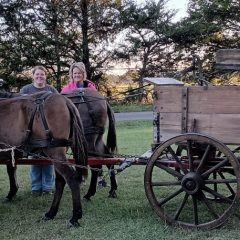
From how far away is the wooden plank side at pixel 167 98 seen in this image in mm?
4617

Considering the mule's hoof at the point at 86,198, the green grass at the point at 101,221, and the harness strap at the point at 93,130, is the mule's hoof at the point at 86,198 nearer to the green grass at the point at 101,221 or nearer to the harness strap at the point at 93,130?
the green grass at the point at 101,221

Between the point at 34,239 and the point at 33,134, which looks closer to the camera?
the point at 34,239

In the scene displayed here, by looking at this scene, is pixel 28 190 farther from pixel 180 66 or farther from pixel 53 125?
pixel 180 66

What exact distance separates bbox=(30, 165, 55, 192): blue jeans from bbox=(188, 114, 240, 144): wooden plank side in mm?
3008

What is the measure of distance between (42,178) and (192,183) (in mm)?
3024

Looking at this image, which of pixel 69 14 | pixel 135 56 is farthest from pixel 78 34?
pixel 135 56

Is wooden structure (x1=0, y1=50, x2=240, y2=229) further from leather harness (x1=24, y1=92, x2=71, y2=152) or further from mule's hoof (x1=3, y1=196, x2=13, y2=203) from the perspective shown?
mule's hoof (x1=3, y1=196, x2=13, y2=203)

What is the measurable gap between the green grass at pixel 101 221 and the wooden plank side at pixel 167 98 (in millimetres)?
1242

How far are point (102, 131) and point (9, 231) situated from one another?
2.01 meters

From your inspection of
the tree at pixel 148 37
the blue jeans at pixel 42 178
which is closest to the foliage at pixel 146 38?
the tree at pixel 148 37

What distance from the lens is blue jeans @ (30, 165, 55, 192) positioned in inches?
262

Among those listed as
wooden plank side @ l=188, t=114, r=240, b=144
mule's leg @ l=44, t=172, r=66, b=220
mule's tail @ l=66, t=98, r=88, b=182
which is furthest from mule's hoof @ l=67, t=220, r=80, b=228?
wooden plank side @ l=188, t=114, r=240, b=144

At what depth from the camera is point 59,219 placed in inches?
200

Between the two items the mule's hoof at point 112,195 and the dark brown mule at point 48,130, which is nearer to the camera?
the dark brown mule at point 48,130
